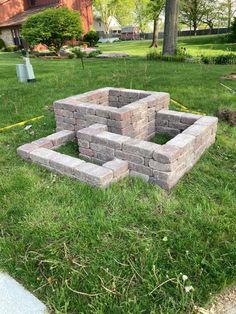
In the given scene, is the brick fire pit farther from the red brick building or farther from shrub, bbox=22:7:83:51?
the red brick building

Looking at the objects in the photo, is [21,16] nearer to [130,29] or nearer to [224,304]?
[224,304]

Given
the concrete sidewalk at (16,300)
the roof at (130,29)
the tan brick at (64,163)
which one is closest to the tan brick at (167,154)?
the tan brick at (64,163)

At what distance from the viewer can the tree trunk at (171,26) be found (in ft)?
41.7

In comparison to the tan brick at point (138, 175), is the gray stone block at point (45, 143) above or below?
above

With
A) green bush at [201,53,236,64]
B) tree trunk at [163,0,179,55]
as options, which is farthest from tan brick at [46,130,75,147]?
tree trunk at [163,0,179,55]

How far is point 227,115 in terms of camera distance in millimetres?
5043

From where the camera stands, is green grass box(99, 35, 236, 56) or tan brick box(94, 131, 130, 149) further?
green grass box(99, 35, 236, 56)

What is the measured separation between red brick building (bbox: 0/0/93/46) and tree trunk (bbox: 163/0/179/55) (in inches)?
617

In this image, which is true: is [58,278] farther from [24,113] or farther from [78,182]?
[24,113]

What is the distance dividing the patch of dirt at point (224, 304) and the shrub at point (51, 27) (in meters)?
17.2

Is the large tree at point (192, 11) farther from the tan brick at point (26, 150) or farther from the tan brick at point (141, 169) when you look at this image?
the tan brick at point (141, 169)

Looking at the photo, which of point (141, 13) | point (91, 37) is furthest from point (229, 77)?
point (141, 13)

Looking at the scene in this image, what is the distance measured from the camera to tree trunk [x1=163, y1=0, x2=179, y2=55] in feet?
41.7

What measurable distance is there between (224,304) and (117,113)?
8.36ft
